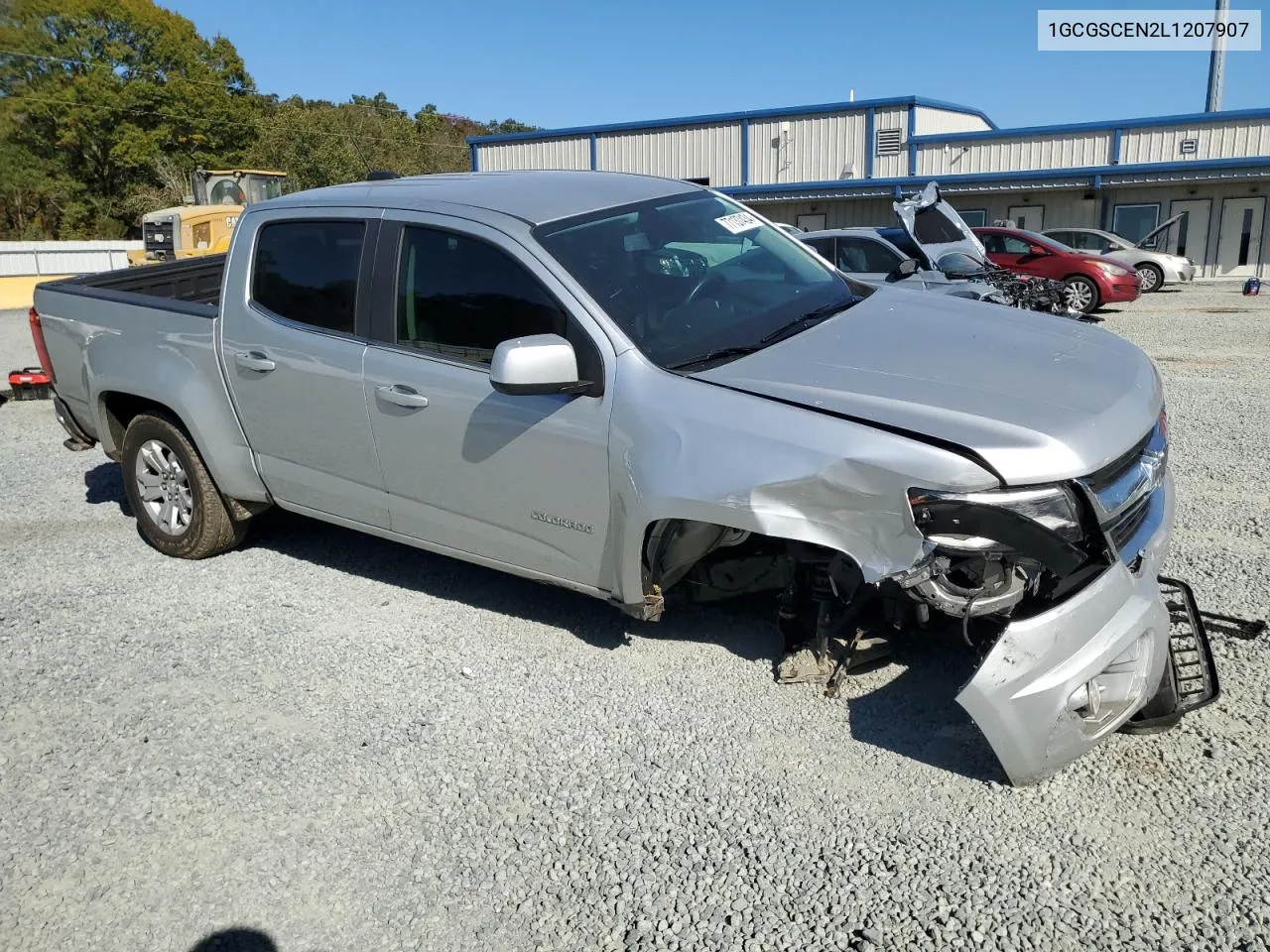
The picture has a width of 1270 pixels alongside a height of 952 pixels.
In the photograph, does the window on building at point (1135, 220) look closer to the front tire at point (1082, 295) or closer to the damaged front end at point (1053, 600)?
the front tire at point (1082, 295)

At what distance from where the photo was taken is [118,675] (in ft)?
14.4

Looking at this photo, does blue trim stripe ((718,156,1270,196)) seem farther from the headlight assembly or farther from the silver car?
the headlight assembly

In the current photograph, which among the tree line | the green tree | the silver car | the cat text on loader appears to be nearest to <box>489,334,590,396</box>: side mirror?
the cat text on loader

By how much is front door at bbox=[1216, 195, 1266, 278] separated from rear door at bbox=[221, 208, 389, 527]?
93.7 feet

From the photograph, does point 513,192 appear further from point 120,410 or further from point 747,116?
point 747,116

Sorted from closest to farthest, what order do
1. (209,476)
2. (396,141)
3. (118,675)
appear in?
(118,675) → (209,476) → (396,141)

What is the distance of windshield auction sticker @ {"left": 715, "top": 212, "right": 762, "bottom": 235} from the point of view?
4785 mm

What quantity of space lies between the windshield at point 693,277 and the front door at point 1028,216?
27539 mm

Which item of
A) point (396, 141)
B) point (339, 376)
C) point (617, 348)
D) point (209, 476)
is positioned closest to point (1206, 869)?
point (617, 348)

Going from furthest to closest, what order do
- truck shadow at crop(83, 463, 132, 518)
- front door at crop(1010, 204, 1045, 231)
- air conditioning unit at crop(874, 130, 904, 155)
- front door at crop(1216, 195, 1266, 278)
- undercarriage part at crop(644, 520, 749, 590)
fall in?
air conditioning unit at crop(874, 130, 904, 155) < front door at crop(1010, 204, 1045, 231) < front door at crop(1216, 195, 1266, 278) < truck shadow at crop(83, 463, 132, 518) < undercarriage part at crop(644, 520, 749, 590)

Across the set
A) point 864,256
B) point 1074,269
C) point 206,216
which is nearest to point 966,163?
point 1074,269

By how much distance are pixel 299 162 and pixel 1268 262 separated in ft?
143

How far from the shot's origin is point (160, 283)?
259 inches

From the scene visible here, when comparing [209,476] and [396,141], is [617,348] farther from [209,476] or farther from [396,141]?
[396,141]
